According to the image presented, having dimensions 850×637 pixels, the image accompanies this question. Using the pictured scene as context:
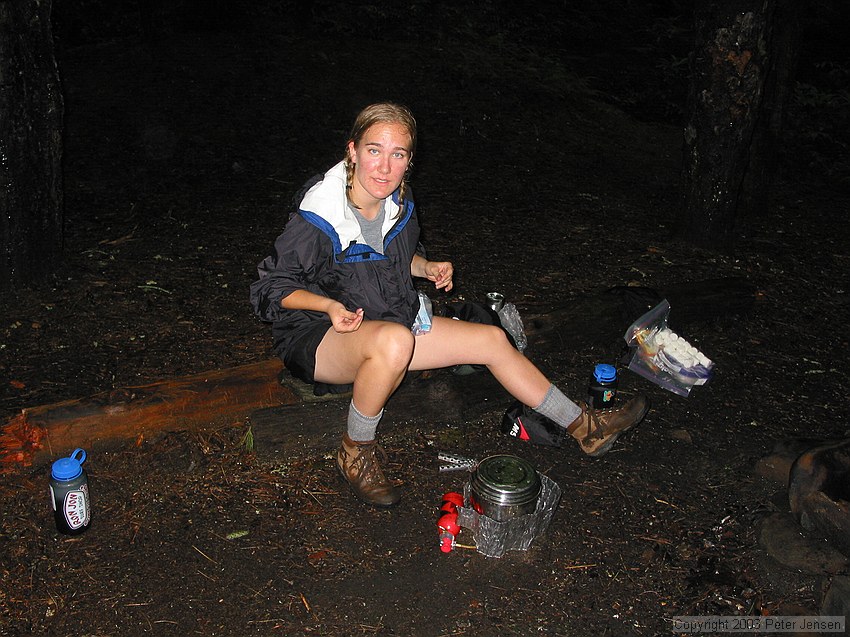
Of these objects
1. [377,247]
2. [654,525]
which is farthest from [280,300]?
[654,525]

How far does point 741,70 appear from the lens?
19.6 ft

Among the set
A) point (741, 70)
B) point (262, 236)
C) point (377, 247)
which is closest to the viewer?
point (377, 247)

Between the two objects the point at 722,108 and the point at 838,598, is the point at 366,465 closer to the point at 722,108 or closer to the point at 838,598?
the point at 838,598

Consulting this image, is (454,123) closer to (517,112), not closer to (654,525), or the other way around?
(517,112)

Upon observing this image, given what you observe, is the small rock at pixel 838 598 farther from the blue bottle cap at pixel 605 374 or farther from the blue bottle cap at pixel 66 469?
the blue bottle cap at pixel 66 469

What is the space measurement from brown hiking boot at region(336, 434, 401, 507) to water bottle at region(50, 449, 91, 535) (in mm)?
1180

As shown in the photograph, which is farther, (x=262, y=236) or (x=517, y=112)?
(x=517, y=112)

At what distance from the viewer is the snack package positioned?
4.75 metres

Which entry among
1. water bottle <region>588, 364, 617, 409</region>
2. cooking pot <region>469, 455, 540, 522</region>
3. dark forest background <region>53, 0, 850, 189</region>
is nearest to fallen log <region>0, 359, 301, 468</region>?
cooking pot <region>469, 455, 540, 522</region>

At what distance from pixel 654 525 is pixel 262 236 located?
4047 millimetres

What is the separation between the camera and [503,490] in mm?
3406

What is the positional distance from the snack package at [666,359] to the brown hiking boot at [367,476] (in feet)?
6.42

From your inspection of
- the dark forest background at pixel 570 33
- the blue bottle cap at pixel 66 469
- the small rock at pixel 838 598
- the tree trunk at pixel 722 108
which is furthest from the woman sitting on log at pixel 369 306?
the dark forest background at pixel 570 33

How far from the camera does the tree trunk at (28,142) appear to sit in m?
4.83
